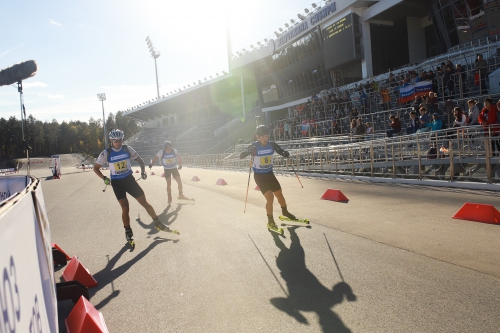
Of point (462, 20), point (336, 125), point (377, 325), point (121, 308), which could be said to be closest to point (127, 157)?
point (121, 308)

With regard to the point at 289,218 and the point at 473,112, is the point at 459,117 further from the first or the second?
the point at 289,218

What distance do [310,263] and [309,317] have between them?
1.62m

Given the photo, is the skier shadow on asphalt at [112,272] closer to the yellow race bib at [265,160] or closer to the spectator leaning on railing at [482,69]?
the yellow race bib at [265,160]

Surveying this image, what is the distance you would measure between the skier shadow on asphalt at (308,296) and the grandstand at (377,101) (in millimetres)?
8040

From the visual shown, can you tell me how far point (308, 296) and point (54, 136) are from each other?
153242mm

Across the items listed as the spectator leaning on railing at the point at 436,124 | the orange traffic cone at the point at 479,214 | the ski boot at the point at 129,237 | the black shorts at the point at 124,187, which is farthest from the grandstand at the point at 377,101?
the ski boot at the point at 129,237

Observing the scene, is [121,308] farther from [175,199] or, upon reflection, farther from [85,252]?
[175,199]

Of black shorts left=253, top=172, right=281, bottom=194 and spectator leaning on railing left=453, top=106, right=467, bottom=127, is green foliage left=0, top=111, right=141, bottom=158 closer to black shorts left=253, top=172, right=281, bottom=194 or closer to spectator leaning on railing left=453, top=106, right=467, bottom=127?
spectator leaning on railing left=453, top=106, right=467, bottom=127

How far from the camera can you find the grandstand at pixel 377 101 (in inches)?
464

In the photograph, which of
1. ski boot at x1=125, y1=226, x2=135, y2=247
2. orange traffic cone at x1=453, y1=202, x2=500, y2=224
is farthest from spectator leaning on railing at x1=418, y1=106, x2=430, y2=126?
ski boot at x1=125, y1=226, x2=135, y2=247

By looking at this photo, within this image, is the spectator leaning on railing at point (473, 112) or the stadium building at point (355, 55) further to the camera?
the stadium building at point (355, 55)

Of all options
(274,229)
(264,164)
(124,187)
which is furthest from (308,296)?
(124,187)

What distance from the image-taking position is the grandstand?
11797 mm

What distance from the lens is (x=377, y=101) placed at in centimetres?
2167
